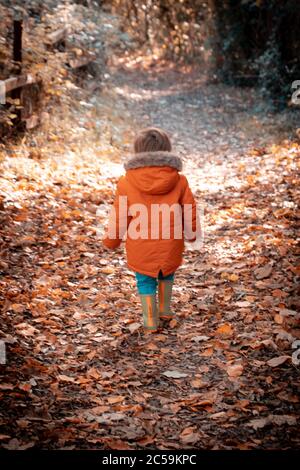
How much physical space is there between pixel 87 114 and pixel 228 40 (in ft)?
19.1

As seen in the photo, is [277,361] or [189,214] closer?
[277,361]

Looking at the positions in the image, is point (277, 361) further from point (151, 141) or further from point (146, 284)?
point (151, 141)

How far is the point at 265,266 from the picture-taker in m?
5.52

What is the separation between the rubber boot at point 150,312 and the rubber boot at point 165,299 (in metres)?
0.14

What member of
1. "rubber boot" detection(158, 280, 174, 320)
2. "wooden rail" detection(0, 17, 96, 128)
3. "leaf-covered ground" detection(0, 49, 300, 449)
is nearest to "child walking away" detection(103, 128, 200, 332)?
"rubber boot" detection(158, 280, 174, 320)

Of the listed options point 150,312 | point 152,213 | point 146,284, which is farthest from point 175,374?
point 152,213

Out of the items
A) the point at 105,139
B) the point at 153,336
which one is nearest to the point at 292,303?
the point at 153,336

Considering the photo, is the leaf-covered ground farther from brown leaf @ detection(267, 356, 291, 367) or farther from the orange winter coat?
the orange winter coat

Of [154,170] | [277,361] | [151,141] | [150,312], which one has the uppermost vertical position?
[151,141]

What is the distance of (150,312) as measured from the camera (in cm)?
453

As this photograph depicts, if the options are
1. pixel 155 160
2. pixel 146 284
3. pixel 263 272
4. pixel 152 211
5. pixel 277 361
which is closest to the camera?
pixel 277 361

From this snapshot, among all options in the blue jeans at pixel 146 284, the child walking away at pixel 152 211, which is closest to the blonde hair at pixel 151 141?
the child walking away at pixel 152 211

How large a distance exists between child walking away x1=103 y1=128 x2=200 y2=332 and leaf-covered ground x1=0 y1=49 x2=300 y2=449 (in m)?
0.61

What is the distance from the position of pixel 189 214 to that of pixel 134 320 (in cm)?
106
